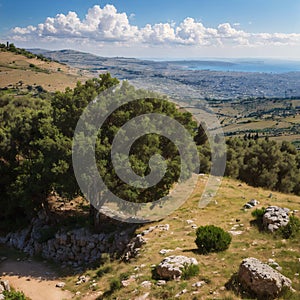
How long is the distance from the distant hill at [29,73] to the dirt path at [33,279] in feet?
285

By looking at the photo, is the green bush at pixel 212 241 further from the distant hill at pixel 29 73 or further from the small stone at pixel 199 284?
the distant hill at pixel 29 73

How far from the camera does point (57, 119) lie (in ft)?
65.2

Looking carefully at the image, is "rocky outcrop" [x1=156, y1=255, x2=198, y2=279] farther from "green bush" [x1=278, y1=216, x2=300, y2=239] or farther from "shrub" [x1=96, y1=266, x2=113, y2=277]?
"green bush" [x1=278, y1=216, x2=300, y2=239]

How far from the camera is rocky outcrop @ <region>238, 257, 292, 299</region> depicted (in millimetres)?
8570

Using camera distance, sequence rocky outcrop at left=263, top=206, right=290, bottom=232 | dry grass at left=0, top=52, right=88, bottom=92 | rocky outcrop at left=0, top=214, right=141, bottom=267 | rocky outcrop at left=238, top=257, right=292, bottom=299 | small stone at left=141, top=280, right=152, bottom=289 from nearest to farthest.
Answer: rocky outcrop at left=238, top=257, right=292, bottom=299 → small stone at left=141, top=280, right=152, bottom=289 → rocky outcrop at left=263, top=206, right=290, bottom=232 → rocky outcrop at left=0, top=214, right=141, bottom=267 → dry grass at left=0, top=52, right=88, bottom=92

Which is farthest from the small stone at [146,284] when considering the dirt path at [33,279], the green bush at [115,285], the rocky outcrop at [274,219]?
the rocky outcrop at [274,219]

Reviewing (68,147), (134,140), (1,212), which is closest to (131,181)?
(134,140)

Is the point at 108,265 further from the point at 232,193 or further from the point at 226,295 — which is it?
the point at 232,193

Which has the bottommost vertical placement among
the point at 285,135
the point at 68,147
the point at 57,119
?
the point at 285,135

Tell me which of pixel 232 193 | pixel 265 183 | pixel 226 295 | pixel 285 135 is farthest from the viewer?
pixel 285 135

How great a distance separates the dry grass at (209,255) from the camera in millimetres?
10094

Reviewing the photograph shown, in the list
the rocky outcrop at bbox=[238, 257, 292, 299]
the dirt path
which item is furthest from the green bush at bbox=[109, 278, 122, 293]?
the rocky outcrop at bbox=[238, 257, 292, 299]

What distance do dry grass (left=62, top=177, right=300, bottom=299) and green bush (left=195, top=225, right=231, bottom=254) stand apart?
0.40 m

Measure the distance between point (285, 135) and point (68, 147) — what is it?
141 meters
